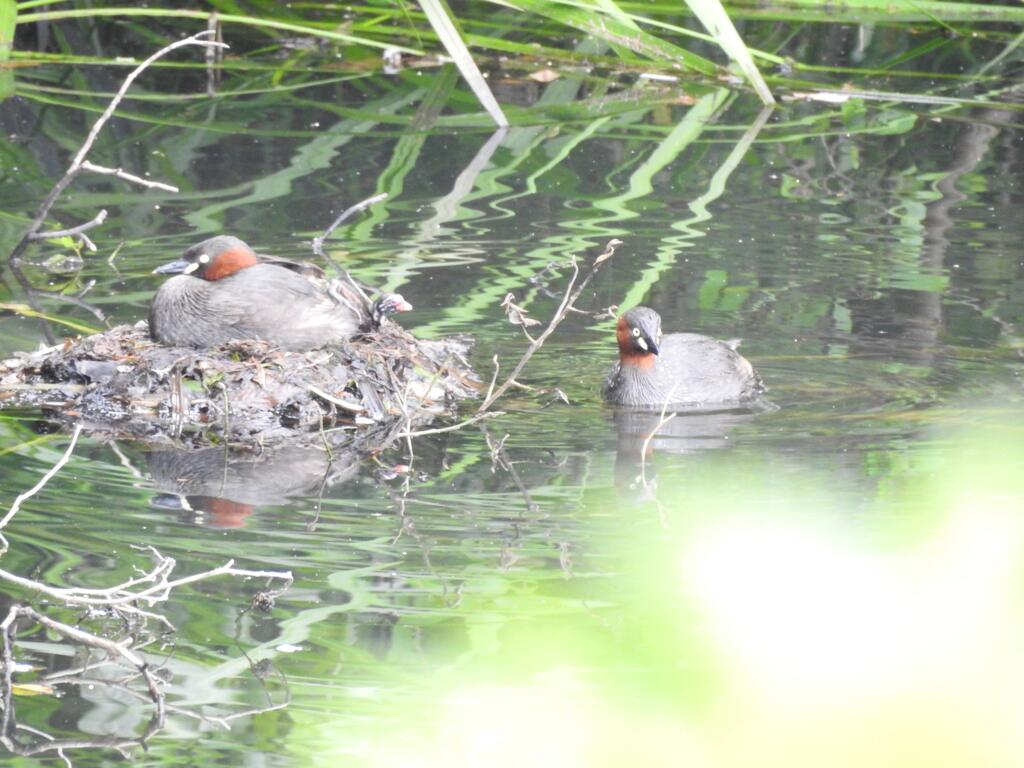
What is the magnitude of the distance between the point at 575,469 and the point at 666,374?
110cm

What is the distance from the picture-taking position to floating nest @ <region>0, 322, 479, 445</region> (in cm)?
688

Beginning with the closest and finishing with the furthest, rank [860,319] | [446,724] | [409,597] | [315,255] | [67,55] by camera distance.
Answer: [446,724]
[409,597]
[860,319]
[315,255]
[67,55]

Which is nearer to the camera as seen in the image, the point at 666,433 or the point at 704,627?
the point at 704,627

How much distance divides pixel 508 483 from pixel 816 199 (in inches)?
198

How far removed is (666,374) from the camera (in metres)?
7.31

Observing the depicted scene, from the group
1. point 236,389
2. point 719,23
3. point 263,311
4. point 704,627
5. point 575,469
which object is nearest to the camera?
point 704,627

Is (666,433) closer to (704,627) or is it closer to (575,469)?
(575,469)

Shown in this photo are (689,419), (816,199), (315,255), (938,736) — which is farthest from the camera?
(816,199)

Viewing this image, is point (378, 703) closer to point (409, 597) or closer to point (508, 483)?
point (409, 597)

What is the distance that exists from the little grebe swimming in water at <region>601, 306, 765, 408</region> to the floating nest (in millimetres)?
689

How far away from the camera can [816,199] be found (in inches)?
416

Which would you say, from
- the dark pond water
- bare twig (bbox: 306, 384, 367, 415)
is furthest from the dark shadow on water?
bare twig (bbox: 306, 384, 367, 415)

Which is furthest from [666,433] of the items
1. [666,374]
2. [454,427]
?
[454,427]

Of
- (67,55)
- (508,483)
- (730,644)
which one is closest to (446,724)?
(730,644)
